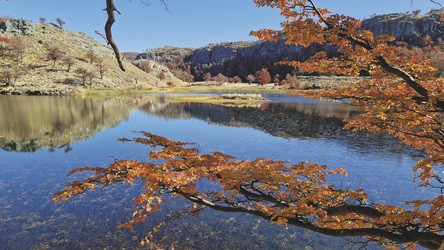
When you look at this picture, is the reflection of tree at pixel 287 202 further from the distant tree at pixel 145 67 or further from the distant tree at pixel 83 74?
the distant tree at pixel 145 67

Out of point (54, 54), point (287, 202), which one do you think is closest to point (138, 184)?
point (287, 202)

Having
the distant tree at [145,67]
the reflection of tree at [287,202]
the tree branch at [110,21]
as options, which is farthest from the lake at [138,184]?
the distant tree at [145,67]

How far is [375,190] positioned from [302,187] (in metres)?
7.53

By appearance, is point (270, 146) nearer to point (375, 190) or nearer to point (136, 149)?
point (375, 190)

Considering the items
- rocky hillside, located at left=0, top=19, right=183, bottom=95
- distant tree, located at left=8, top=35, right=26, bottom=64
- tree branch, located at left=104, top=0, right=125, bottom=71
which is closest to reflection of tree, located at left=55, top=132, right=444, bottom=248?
tree branch, located at left=104, top=0, right=125, bottom=71

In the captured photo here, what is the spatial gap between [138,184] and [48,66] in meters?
95.4

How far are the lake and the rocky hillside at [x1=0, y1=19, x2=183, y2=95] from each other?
35.9m

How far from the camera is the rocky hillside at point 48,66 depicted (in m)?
64.0

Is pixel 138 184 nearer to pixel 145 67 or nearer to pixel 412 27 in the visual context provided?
pixel 145 67

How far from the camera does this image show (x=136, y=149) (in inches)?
642

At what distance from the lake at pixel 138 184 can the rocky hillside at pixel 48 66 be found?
3586 cm

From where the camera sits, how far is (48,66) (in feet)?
260

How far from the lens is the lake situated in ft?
23.6

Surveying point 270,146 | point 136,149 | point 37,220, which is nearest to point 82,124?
point 136,149
